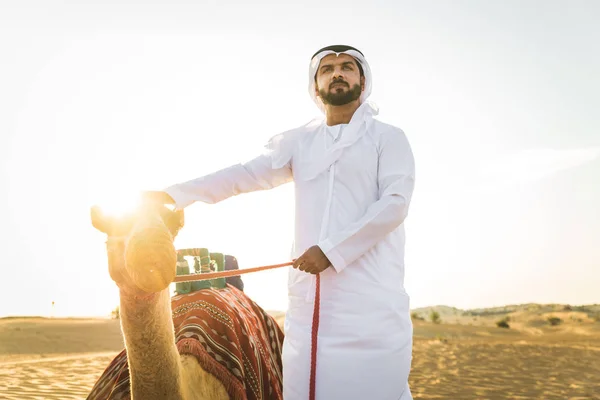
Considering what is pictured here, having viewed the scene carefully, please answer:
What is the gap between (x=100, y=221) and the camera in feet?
7.02

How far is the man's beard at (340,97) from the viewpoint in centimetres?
331

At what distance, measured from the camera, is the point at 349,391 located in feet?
9.37

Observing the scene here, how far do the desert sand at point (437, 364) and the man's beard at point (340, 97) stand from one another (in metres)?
7.25

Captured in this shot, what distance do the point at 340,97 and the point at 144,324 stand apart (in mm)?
1663

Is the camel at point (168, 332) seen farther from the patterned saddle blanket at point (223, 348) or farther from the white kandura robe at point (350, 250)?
the white kandura robe at point (350, 250)

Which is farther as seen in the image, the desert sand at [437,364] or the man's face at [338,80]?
the desert sand at [437,364]

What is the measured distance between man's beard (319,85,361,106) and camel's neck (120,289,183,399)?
4.86 ft

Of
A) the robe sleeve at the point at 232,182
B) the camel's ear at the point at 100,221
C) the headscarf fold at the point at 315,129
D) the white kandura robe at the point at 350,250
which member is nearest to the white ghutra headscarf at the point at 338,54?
the headscarf fold at the point at 315,129

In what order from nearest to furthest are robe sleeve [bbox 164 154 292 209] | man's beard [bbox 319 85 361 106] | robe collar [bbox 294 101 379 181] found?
robe sleeve [bbox 164 154 292 209]
robe collar [bbox 294 101 379 181]
man's beard [bbox 319 85 361 106]

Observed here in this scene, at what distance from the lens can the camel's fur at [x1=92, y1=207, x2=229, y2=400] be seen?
2.11 metres

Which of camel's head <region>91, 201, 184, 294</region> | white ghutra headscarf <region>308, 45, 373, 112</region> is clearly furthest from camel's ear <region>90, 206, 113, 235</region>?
white ghutra headscarf <region>308, 45, 373, 112</region>

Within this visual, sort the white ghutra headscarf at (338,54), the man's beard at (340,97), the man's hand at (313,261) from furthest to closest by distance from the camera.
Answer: the white ghutra headscarf at (338,54)
the man's beard at (340,97)
the man's hand at (313,261)

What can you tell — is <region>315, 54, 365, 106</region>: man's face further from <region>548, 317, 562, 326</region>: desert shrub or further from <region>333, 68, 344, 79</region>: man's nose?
<region>548, 317, 562, 326</region>: desert shrub

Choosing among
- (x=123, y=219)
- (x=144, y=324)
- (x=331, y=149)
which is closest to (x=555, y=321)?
(x=331, y=149)
